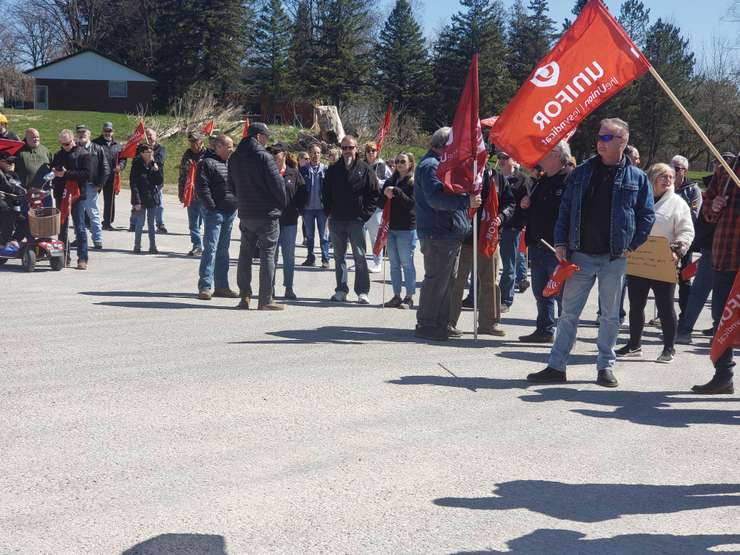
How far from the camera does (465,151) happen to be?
380 inches

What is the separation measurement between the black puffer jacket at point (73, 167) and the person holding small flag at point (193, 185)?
1888 millimetres

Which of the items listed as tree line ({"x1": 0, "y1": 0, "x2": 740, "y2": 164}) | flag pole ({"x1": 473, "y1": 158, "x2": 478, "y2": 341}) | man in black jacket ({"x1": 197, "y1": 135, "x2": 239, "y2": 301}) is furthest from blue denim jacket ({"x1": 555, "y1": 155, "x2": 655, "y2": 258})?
tree line ({"x1": 0, "y1": 0, "x2": 740, "y2": 164})

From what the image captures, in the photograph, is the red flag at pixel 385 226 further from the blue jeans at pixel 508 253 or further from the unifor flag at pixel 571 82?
the unifor flag at pixel 571 82

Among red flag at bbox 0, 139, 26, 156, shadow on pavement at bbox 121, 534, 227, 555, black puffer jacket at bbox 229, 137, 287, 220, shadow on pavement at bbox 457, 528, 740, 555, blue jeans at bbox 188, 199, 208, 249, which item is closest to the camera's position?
shadow on pavement at bbox 121, 534, 227, 555

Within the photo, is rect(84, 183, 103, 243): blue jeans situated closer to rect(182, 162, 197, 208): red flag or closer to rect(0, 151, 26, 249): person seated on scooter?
rect(0, 151, 26, 249): person seated on scooter

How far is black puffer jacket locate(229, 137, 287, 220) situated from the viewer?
36.9 ft

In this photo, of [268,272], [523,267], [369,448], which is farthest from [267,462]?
[523,267]

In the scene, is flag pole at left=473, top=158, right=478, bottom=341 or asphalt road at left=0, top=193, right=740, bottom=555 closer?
asphalt road at left=0, top=193, right=740, bottom=555

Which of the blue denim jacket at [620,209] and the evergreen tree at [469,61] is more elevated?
the evergreen tree at [469,61]

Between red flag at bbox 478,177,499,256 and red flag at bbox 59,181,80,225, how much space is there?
7.35m

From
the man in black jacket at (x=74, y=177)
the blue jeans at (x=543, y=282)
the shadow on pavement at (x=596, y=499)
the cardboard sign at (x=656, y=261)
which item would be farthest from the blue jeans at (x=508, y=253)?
the shadow on pavement at (x=596, y=499)

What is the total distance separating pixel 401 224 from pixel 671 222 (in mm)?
3790

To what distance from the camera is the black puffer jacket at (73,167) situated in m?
15.0

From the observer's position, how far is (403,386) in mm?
7750
